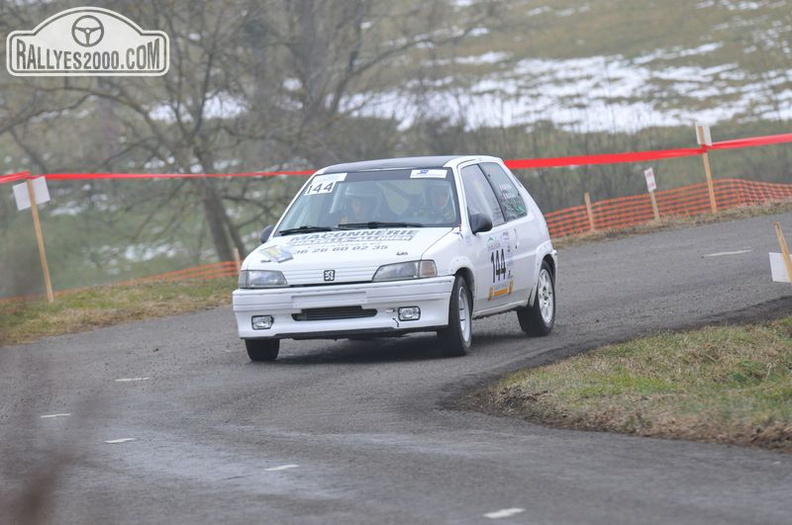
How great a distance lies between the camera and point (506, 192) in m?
13.7

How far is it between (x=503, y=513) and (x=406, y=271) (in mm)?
6087

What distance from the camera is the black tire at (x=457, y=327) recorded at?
11.7 m

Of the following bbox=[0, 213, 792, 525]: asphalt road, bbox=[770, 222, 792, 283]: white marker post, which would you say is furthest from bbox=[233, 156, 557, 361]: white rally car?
bbox=[770, 222, 792, 283]: white marker post

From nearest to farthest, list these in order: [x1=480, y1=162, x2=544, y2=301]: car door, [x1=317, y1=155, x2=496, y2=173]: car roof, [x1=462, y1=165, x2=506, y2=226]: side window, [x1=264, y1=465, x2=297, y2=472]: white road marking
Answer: [x1=264, y1=465, x2=297, y2=472]: white road marking
[x1=462, y1=165, x2=506, y2=226]: side window
[x1=317, y1=155, x2=496, y2=173]: car roof
[x1=480, y1=162, x2=544, y2=301]: car door

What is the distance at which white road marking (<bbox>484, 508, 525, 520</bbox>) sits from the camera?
5.56m

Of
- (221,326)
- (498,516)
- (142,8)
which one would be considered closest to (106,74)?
(142,8)

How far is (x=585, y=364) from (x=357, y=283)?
2.03 meters

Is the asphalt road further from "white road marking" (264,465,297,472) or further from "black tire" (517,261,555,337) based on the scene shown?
"black tire" (517,261,555,337)

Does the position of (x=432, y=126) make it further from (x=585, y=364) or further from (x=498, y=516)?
(x=498, y=516)

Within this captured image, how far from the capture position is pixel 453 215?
1245cm

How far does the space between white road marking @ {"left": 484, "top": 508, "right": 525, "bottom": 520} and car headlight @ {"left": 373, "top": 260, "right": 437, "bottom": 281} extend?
6.00 meters
